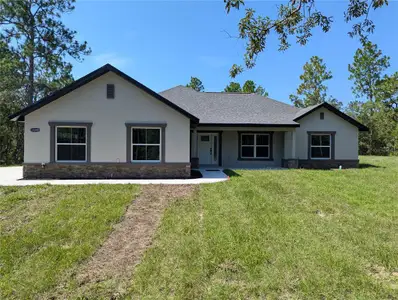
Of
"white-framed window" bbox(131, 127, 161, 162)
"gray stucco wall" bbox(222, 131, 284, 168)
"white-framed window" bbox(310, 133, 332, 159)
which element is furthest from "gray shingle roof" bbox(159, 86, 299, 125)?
"white-framed window" bbox(131, 127, 161, 162)

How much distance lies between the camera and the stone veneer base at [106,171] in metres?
11.7

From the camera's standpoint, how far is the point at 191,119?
12312 millimetres

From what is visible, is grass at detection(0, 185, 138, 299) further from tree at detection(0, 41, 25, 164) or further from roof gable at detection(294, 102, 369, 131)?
tree at detection(0, 41, 25, 164)

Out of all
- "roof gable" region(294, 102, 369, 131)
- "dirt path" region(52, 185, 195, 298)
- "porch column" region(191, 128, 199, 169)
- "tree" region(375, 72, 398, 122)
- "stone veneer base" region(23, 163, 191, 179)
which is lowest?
"dirt path" region(52, 185, 195, 298)

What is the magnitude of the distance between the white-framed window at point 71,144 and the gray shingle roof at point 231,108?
6821 millimetres

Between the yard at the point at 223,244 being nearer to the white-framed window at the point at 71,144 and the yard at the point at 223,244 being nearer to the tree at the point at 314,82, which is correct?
the white-framed window at the point at 71,144

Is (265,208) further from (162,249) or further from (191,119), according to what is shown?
(191,119)

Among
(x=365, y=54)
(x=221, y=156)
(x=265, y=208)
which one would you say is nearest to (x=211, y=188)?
(x=265, y=208)

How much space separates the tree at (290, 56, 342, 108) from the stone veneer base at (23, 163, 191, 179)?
39.7 meters

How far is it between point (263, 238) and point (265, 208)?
1.97m

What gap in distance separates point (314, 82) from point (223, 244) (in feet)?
153

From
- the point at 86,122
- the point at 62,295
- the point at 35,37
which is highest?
the point at 35,37

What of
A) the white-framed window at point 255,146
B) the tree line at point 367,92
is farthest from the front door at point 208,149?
the tree line at point 367,92

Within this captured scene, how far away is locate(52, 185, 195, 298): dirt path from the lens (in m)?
3.64
